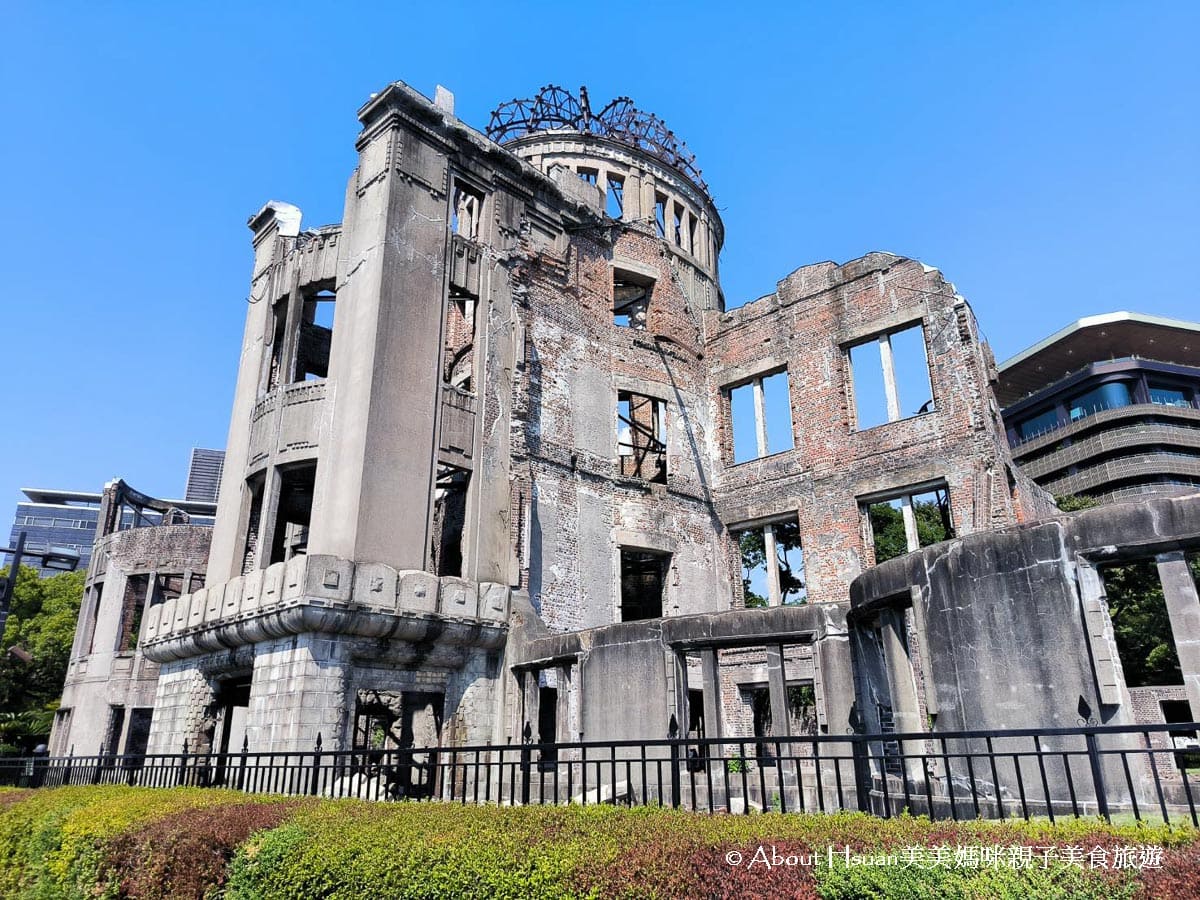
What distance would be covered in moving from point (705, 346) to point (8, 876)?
19875 mm

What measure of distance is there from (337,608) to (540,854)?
9.64 m

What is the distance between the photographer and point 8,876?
8328 millimetres

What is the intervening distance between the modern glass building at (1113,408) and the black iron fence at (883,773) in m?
44.9

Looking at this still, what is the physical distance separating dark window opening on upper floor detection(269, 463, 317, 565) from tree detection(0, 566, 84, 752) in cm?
1480

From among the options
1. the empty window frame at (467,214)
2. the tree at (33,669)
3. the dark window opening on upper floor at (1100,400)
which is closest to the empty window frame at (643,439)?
the empty window frame at (467,214)

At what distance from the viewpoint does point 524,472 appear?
1827cm

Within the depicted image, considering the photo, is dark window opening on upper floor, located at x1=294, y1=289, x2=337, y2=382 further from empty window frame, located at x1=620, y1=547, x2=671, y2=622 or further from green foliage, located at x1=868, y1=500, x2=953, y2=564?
green foliage, located at x1=868, y1=500, x2=953, y2=564

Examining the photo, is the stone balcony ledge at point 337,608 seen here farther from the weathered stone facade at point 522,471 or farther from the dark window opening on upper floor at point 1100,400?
the dark window opening on upper floor at point 1100,400

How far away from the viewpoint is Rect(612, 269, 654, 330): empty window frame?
23844 millimetres

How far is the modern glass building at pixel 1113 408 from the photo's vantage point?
2066 inches

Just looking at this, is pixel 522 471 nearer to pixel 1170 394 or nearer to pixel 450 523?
pixel 450 523

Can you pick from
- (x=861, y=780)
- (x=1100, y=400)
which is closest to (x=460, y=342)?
(x=861, y=780)

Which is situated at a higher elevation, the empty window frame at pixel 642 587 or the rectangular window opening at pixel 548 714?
the empty window frame at pixel 642 587

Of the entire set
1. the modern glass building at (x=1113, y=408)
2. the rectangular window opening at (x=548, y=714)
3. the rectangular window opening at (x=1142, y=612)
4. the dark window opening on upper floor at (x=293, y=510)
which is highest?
the modern glass building at (x=1113, y=408)
